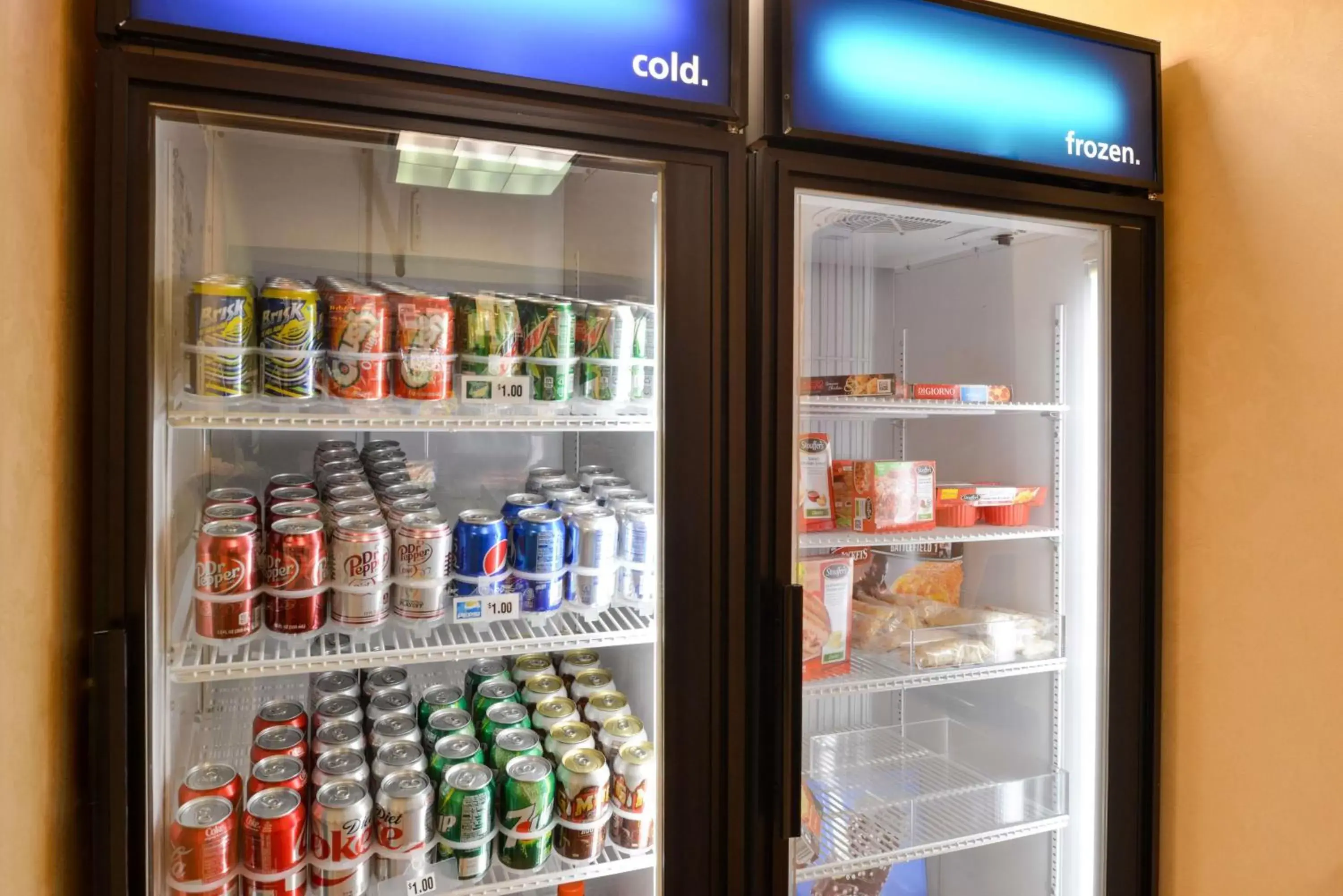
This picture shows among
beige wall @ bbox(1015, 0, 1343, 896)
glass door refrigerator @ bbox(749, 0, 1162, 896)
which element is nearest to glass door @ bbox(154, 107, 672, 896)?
glass door refrigerator @ bbox(749, 0, 1162, 896)

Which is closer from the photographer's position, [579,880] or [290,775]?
[290,775]

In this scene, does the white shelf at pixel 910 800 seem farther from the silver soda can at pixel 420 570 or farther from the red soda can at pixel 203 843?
the red soda can at pixel 203 843

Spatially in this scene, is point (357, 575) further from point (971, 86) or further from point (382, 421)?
point (971, 86)

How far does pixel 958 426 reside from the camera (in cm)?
205

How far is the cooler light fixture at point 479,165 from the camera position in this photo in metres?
1.30

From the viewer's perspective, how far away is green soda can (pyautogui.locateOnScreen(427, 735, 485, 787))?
1.39 m

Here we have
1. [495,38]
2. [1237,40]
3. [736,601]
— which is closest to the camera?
[495,38]

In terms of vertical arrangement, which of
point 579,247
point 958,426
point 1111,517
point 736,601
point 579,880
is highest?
point 579,247

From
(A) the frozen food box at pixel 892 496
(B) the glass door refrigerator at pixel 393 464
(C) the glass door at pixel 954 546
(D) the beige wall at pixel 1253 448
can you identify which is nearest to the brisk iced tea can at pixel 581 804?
(B) the glass door refrigerator at pixel 393 464

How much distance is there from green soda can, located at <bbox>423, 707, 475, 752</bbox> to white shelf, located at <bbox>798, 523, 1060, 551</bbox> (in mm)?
678

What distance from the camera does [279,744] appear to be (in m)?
1.39

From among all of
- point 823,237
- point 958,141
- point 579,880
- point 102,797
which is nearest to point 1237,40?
point 958,141

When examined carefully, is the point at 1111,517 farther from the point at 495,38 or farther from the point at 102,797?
the point at 102,797

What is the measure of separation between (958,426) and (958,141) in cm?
74
